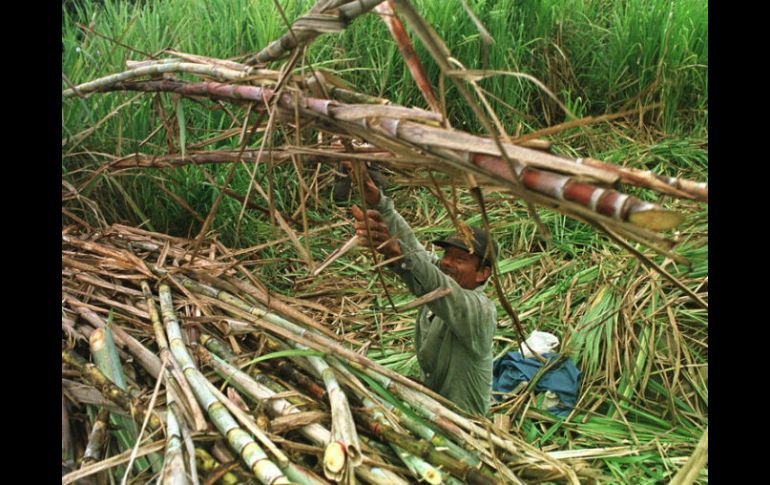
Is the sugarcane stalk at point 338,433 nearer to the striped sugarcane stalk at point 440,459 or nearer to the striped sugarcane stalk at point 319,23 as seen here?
the striped sugarcane stalk at point 440,459

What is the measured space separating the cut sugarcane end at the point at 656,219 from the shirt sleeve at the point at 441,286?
1.24 meters

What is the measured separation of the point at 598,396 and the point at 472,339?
103 cm

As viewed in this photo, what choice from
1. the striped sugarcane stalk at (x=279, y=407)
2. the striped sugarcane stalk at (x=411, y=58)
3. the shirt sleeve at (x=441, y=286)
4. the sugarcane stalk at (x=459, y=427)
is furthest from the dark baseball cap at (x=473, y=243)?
the striped sugarcane stalk at (x=411, y=58)

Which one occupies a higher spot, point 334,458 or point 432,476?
point 334,458

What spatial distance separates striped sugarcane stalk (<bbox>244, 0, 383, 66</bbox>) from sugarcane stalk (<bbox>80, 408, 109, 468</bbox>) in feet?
2.98

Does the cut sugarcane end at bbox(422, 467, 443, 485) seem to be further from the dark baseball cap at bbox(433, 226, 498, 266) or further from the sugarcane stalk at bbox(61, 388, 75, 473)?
the dark baseball cap at bbox(433, 226, 498, 266)

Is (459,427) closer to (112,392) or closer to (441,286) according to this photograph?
(441,286)

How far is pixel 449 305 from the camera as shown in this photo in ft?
7.16

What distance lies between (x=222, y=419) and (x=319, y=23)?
853 mm

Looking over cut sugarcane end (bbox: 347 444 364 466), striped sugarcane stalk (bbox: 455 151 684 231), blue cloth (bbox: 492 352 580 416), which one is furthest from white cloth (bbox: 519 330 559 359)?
striped sugarcane stalk (bbox: 455 151 684 231)

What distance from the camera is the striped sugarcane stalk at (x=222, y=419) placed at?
1.31m

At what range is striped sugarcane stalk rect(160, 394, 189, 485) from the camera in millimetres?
1271

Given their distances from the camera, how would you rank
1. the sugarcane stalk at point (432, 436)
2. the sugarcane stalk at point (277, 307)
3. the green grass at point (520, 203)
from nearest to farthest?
the sugarcane stalk at point (432, 436)
the sugarcane stalk at point (277, 307)
the green grass at point (520, 203)

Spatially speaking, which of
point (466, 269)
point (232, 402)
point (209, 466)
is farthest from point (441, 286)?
point (209, 466)
